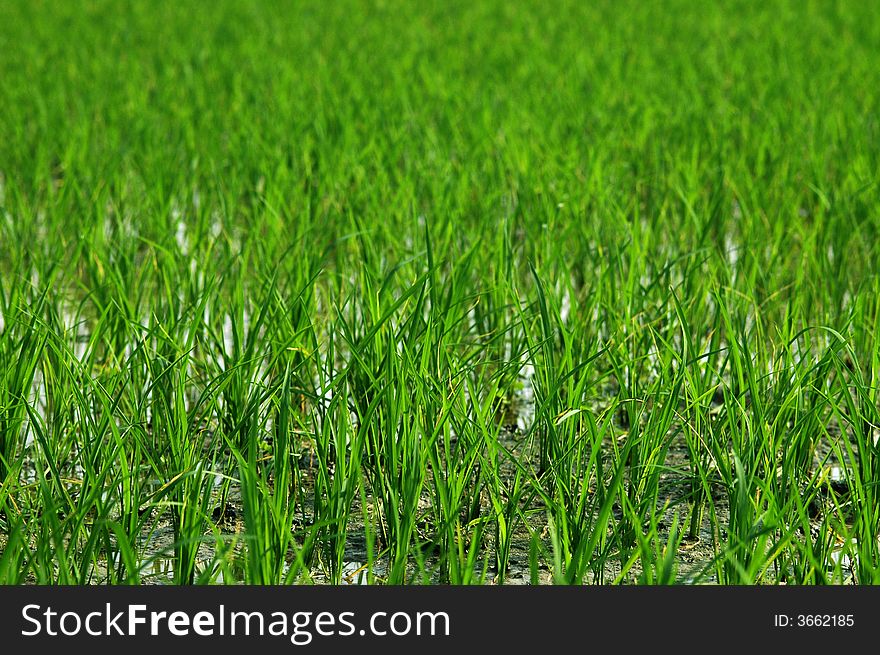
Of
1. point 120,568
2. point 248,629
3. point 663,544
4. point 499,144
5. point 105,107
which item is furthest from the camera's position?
point 105,107

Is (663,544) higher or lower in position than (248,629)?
higher

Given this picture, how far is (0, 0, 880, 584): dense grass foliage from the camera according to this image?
1568 millimetres

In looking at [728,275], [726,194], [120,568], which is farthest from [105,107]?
[120,568]

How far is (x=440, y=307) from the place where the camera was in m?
2.17

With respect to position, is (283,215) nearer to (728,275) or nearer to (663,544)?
(728,275)

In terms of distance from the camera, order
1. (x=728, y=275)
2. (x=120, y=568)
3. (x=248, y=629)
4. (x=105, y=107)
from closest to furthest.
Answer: (x=248, y=629)
(x=120, y=568)
(x=728, y=275)
(x=105, y=107)

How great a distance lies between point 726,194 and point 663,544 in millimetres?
1757

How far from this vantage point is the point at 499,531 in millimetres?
1608

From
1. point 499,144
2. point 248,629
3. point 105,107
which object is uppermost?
point 105,107

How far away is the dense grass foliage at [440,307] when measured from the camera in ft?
5.15

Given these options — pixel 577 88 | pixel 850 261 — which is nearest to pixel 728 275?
pixel 850 261

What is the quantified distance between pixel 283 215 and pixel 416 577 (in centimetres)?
188

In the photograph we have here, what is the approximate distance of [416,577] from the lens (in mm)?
1590

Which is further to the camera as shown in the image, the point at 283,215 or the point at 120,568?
the point at 283,215
